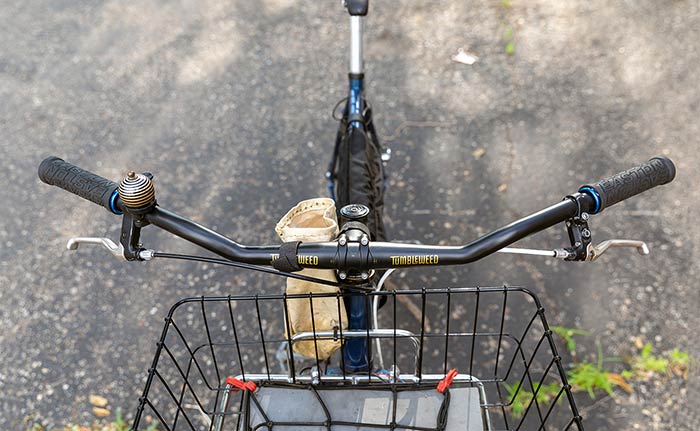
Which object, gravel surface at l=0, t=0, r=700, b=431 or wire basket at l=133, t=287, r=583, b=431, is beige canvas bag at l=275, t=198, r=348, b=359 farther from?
gravel surface at l=0, t=0, r=700, b=431

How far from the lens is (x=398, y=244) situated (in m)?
1.20

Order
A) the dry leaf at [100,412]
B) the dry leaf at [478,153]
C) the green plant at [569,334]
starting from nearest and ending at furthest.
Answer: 1. the dry leaf at [100,412]
2. the green plant at [569,334]
3. the dry leaf at [478,153]

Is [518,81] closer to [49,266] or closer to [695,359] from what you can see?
[695,359]

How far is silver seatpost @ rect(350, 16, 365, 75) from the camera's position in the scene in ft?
7.16

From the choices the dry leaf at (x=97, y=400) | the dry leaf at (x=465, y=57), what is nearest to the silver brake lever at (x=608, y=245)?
the dry leaf at (x=97, y=400)

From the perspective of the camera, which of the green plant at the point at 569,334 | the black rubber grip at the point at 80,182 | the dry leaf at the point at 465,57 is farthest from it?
the dry leaf at the point at 465,57

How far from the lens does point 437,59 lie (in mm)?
3598

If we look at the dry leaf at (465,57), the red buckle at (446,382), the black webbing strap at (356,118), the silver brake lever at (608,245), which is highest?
the dry leaf at (465,57)

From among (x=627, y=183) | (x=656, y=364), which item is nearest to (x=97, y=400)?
(x=627, y=183)

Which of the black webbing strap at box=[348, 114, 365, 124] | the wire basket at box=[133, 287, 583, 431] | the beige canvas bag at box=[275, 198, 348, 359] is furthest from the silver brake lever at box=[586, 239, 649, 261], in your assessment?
the black webbing strap at box=[348, 114, 365, 124]

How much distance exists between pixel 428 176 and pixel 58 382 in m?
2.00

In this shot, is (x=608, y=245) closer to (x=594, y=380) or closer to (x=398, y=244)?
(x=398, y=244)

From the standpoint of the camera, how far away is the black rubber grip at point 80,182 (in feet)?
4.10

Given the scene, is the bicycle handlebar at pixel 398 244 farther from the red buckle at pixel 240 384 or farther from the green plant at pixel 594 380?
the green plant at pixel 594 380
